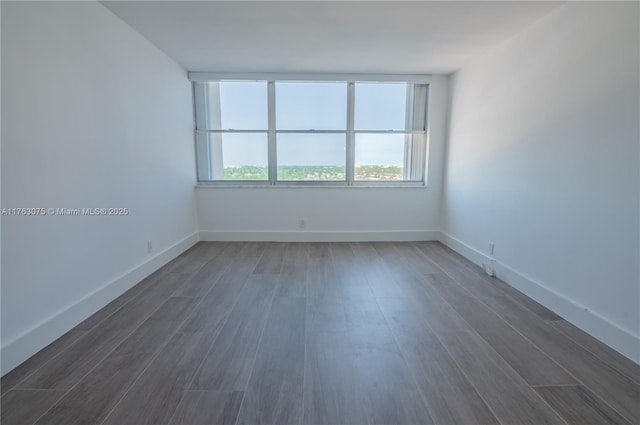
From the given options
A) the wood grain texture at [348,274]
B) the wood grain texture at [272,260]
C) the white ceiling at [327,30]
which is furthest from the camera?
the wood grain texture at [272,260]

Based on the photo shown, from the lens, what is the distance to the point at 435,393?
4.66ft

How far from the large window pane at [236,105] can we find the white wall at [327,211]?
939 mm

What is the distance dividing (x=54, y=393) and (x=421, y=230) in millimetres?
4109

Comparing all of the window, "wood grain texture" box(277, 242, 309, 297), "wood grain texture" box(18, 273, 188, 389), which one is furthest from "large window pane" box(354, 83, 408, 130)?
"wood grain texture" box(18, 273, 188, 389)

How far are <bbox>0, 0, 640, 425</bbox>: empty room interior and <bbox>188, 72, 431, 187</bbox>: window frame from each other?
42mm

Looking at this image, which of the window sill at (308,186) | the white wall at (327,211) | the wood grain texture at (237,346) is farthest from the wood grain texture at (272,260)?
the window sill at (308,186)

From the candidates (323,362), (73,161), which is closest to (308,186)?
(73,161)

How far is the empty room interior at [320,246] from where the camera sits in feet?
4.77

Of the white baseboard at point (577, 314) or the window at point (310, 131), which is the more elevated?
the window at point (310, 131)

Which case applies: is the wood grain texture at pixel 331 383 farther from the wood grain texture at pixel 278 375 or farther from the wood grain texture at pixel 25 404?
the wood grain texture at pixel 25 404

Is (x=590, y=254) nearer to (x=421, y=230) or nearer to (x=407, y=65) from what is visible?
(x=421, y=230)

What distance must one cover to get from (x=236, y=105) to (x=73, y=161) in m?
2.49

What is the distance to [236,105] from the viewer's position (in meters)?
4.16

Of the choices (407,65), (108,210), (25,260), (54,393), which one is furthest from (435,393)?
(407,65)
